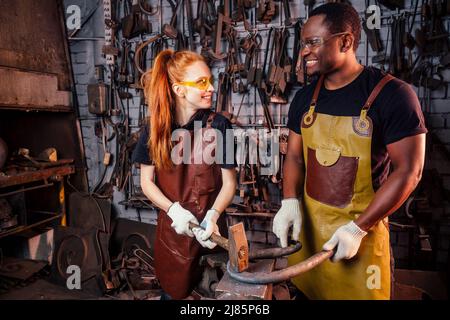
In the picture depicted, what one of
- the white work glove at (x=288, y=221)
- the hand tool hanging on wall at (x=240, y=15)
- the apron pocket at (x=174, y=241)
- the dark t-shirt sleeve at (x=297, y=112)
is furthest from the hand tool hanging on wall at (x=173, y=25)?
the white work glove at (x=288, y=221)

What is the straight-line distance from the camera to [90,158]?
4508 millimetres

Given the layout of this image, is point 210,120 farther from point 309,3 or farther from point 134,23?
point 134,23

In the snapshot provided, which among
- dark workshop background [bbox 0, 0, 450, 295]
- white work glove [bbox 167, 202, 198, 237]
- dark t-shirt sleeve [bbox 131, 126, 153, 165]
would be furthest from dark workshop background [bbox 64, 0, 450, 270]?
white work glove [bbox 167, 202, 198, 237]

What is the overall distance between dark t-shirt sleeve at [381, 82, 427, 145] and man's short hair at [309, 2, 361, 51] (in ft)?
1.22

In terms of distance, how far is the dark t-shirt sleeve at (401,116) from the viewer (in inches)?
58.1

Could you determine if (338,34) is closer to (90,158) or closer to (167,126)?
(167,126)

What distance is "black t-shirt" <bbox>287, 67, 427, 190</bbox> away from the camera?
4.88 ft

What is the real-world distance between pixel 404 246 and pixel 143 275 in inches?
109

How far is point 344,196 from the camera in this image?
1688mm

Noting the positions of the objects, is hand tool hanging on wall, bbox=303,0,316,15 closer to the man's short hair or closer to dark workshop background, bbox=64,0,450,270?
dark workshop background, bbox=64,0,450,270

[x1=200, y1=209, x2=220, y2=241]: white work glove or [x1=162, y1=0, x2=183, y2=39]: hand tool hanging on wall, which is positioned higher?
[x1=162, y1=0, x2=183, y2=39]: hand tool hanging on wall

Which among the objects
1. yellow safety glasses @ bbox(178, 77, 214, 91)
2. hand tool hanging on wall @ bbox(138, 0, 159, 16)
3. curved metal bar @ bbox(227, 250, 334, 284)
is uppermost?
hand tool hanging on wall @ bbox(138, 0, 159, 16)

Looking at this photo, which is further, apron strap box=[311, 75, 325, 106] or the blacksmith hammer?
apron strap box=[311, 75, 325, 106]
